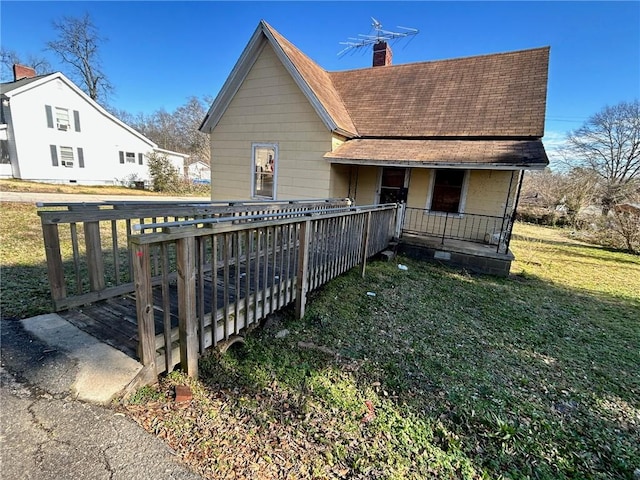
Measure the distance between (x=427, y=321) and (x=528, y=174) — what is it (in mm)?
29747

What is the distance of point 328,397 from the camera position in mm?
2717

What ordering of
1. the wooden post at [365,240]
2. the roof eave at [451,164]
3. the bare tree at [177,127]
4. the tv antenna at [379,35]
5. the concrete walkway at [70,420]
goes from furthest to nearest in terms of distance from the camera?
the bare tree at [177,127], the tv antenna at [379,35], the roof eave at [451,164], the wooden post at [365,240], the concrete walkway at [70,420]

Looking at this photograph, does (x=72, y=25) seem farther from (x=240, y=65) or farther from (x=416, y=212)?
(x=416, y=212)

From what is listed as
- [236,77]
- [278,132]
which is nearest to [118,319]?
[278,132]

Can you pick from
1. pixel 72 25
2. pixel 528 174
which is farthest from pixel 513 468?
pixel 72 25

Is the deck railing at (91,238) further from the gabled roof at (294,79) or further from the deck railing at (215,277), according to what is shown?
the gabled roof at (294,79)

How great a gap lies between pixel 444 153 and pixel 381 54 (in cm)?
813

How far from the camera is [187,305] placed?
2.46 meters

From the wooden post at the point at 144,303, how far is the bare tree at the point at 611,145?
28.9 metres

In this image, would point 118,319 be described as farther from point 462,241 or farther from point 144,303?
point 462,241

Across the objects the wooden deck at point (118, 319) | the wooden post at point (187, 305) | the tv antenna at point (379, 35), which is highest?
the tv antenna at point (379, 35)

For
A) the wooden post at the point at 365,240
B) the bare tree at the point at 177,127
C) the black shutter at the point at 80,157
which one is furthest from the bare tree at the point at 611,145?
the bare tree at the point at 177,127

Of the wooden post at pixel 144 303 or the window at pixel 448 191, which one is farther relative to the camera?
the window at pixel 448 191

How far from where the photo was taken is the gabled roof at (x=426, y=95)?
29.2ft
